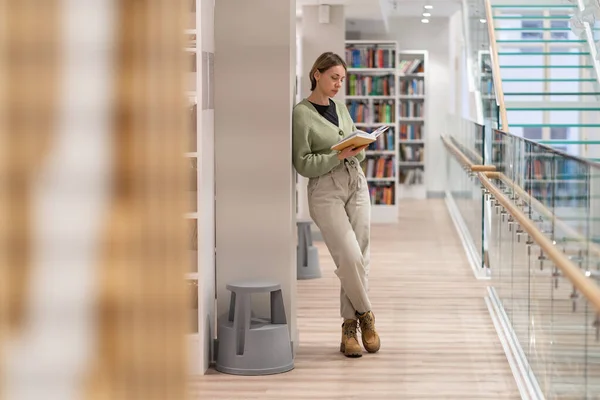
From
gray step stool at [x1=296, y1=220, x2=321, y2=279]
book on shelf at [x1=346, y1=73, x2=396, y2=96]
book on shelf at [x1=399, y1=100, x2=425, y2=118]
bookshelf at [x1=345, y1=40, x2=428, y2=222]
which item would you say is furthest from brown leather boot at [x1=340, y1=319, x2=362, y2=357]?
book on shelf at [x1=399, y1=100, x2=425, y2=118]

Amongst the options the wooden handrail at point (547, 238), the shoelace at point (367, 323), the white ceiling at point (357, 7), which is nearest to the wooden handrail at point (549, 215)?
the wooden handrail at point (547, 238)

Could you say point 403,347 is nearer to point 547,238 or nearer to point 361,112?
point 547,238

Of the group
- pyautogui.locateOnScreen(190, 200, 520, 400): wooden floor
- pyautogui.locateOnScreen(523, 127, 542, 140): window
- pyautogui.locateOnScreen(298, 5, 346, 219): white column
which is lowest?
pyautogui.locateOnScreen(190, 200, 520, 400): wooden floor

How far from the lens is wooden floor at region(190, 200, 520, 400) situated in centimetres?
459

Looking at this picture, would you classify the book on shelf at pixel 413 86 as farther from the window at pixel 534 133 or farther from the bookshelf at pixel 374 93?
the bookshelf at pixel 374 93

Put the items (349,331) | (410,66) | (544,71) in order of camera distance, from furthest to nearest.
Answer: (410,66) < (544,71) < (349,331)

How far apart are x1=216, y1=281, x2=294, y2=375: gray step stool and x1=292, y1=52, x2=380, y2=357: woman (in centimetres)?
43

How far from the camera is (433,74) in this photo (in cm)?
1645

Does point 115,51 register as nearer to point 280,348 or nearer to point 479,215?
point 280,348

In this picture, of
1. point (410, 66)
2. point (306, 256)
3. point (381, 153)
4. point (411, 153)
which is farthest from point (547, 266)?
point (411, 153)

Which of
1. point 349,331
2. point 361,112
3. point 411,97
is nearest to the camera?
point 349,331

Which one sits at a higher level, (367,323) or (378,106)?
(378,106)

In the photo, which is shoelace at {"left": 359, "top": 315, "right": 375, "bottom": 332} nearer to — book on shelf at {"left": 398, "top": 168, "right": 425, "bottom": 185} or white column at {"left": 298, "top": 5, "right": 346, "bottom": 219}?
white column at {"left": 298, "top": 5, "right": 346, "bottom": 219}

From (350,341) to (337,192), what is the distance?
0.79 m
